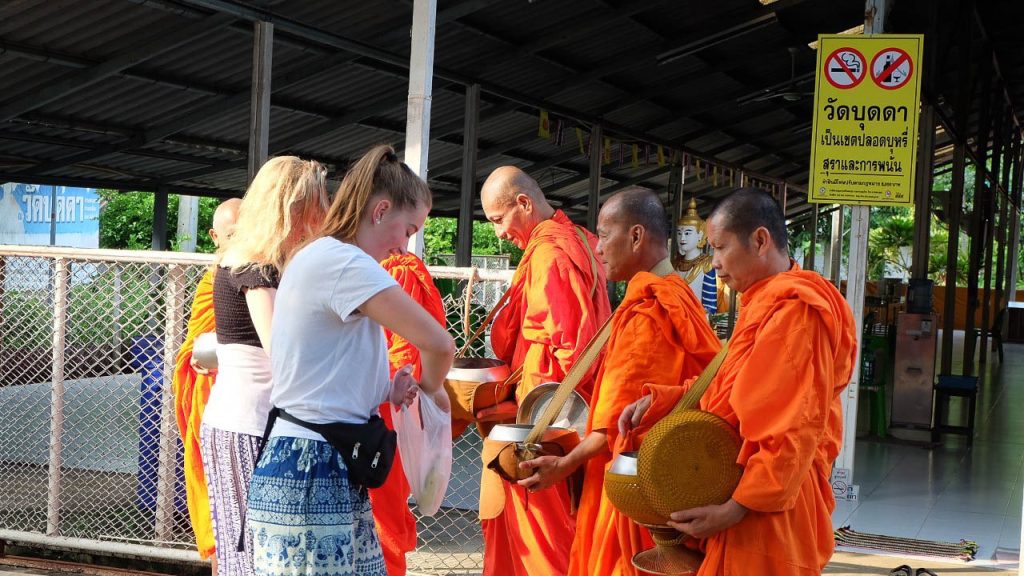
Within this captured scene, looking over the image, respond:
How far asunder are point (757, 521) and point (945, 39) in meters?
12.8

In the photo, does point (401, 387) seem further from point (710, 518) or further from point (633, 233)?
point (633, 233)

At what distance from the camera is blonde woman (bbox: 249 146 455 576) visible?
2.44 m

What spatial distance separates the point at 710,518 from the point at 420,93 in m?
3.12

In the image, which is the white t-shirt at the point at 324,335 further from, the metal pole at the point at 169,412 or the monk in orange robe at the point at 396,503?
the metal pole at the point at 169,412

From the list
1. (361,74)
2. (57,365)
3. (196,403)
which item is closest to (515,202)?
(196,403)

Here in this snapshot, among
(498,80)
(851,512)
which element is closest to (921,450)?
(851,512)

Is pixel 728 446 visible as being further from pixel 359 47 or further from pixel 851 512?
pixel 359 47

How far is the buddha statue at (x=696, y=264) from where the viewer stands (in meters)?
11.5

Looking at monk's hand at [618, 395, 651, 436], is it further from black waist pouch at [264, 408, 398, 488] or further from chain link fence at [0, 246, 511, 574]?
chain link fence at [0, 246, 511, 574]

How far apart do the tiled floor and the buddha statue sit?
Answer: 2212 mm

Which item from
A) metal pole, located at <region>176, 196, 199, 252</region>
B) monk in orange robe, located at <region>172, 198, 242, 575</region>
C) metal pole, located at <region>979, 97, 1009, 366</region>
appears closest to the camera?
monk in orange robe, located at <region>172, 198, 242, 575</region>

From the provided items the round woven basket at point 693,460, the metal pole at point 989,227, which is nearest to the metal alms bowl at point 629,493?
the round woven basket at point 693,460

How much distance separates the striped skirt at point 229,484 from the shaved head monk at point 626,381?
0.84m

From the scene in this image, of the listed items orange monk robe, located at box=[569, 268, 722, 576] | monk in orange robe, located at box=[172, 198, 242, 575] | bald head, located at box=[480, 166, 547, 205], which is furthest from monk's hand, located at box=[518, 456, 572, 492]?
monk in orange robe, located at box=[172, 198, 242, 575]
